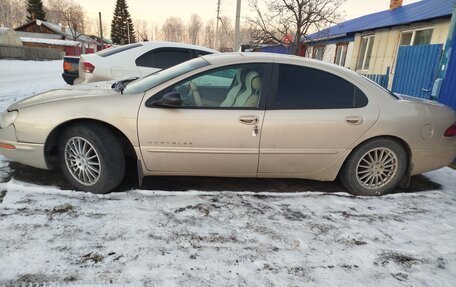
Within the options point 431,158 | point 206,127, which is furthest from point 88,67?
point 431,158

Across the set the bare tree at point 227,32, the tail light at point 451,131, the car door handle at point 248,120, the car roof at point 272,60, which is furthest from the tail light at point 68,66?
the bare tree at point 227,32

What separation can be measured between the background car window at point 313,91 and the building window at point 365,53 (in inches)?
498

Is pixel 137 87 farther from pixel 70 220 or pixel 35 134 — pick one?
pixel 70 220

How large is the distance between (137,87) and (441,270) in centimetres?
314


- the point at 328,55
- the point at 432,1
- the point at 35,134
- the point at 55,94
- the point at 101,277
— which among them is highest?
the point at 432,1

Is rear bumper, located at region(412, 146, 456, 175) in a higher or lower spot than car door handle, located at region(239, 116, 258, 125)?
lower

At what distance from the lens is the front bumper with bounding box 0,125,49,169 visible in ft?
10.4

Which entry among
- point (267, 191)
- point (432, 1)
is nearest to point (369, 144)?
point (267, 191)

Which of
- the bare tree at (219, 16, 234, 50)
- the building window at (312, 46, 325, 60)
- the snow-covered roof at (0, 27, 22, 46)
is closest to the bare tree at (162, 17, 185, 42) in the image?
the bare tree at (219, 16, 234, 50)

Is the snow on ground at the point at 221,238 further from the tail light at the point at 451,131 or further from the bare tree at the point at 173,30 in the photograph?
the bare tree at the point at 173,30

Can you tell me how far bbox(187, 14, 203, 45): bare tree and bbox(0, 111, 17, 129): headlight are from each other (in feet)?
375

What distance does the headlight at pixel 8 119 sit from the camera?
320 cm

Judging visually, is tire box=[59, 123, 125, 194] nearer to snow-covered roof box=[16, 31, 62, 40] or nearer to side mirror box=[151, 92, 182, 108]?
side mirror box=[151, 92, 182, 108]

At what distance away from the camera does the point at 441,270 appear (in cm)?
238
